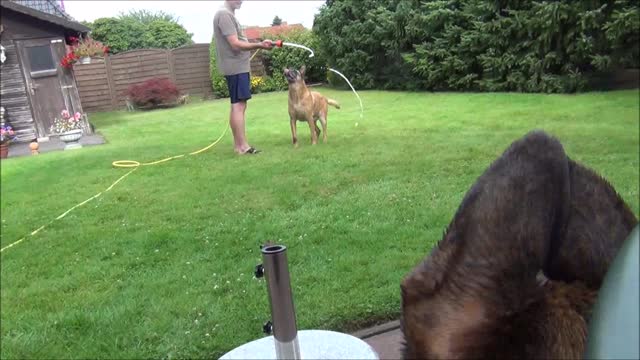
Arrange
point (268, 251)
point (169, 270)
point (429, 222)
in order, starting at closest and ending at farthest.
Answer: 1. point (268, 251)
2. point (169, 270)
3. point (429, 222)

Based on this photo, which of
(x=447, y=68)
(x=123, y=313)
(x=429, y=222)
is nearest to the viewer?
(x=123, y=313)

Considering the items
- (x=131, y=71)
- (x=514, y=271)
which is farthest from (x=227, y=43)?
(x=514, y=271)

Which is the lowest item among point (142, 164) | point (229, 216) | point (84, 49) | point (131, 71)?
point (229, 216)

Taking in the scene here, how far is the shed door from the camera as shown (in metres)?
2.32

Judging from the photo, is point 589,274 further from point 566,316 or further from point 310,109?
point 310,109

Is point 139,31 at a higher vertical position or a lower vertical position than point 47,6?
lower

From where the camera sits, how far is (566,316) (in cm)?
61

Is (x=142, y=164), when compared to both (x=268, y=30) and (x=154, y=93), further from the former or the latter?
(x=268, y=30)

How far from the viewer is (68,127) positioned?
106 inches

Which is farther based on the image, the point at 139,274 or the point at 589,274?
the point at 139,274

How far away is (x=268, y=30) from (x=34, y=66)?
1.08 metres

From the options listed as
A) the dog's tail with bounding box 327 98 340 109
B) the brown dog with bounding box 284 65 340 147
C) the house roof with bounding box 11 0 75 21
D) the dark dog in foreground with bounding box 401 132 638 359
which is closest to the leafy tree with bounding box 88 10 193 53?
the house roof with bounding box 11 0 75 21

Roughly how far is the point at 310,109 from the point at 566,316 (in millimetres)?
4653

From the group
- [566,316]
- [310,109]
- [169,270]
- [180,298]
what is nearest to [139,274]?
[169,270]
